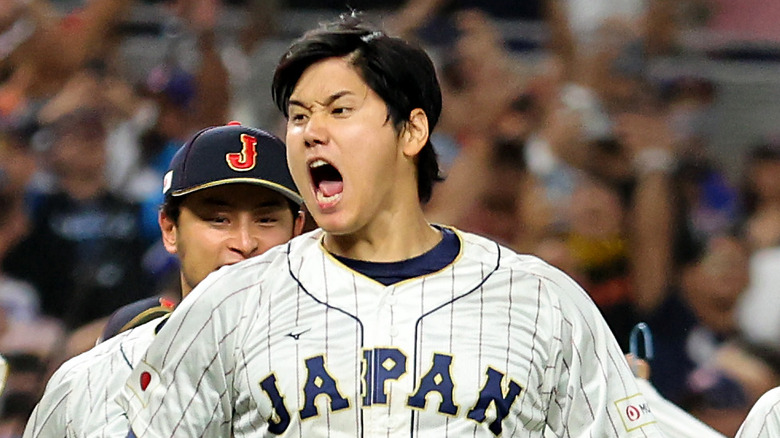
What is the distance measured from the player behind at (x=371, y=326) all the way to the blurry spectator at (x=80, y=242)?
2988 millimetres

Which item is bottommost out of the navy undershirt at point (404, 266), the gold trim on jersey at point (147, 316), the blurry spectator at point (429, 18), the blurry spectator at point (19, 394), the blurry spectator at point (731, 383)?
the blurry spectator at point (731, 383)

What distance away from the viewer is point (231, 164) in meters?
3.25

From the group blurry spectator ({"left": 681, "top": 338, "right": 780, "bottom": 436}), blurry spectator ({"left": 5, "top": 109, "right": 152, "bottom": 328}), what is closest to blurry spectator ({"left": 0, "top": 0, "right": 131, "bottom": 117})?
blurry spectator ({"left": 5, "top": 109, "right": 152, "bottom": 328})

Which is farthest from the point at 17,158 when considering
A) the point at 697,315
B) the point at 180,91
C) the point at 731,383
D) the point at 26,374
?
the point at 731,383

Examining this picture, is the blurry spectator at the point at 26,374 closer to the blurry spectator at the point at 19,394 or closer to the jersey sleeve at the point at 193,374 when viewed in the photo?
the blurry spectator at the point at 19,394

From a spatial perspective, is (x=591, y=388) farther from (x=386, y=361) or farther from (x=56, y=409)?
(x=56, y=409)

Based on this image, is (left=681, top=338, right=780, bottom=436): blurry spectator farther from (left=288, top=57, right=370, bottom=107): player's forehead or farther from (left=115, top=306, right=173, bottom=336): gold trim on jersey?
(left=288, top=57, right=370, bottom=107): player's forehead

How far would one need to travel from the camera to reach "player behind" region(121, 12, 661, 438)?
2.43 m

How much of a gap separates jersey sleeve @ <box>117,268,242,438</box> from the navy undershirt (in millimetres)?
253

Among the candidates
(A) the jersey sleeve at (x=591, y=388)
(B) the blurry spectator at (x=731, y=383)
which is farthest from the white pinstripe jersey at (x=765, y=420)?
(B) the blurry spectator at (x=731, y=383)

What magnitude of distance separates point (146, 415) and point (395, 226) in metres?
0.60

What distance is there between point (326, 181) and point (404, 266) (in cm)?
23

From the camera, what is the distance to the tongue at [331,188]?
257 centimetres

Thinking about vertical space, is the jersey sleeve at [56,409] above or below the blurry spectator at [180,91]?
below
